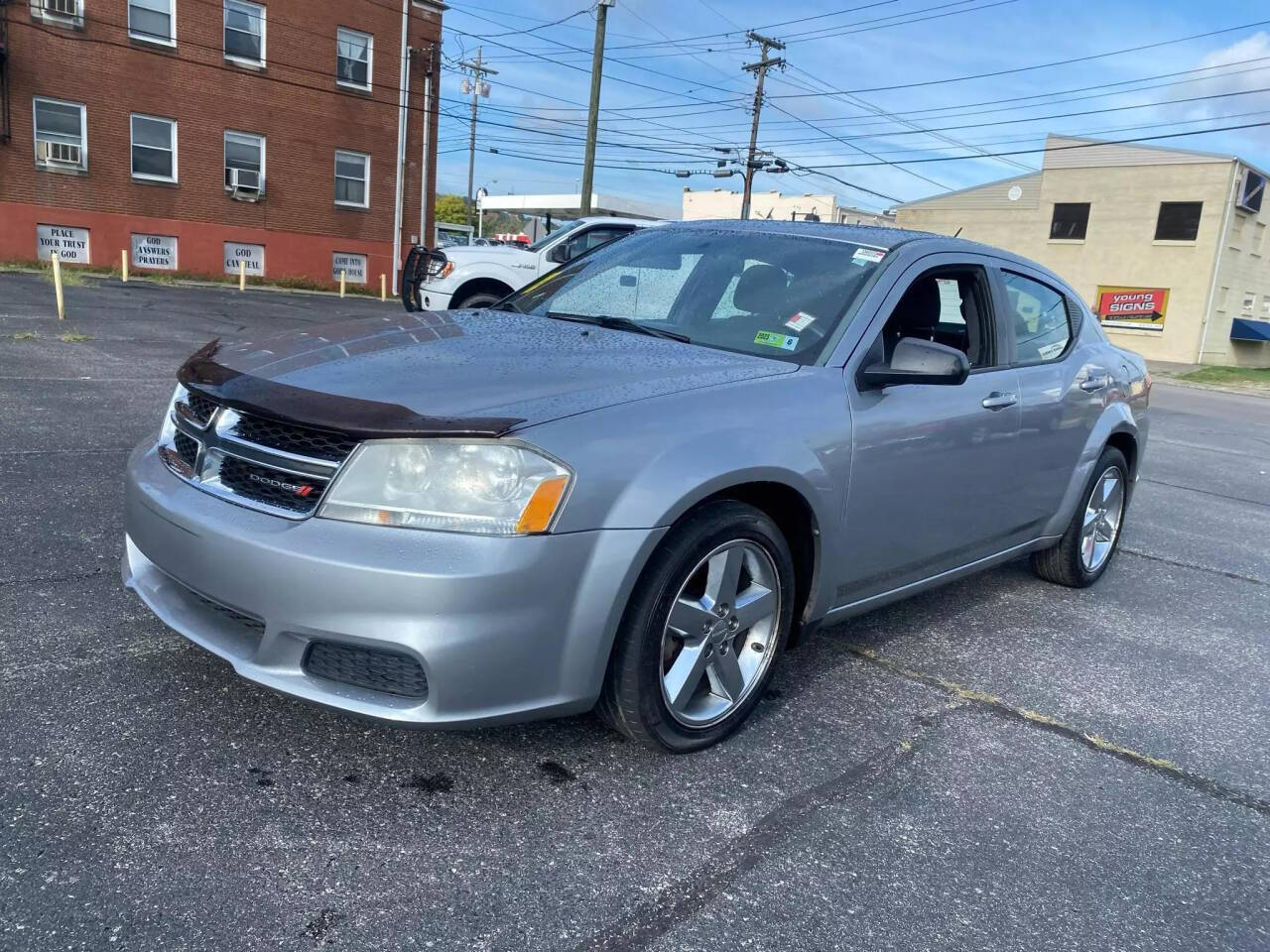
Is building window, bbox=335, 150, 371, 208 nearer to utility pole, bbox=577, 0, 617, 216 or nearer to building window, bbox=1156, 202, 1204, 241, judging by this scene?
utility pole, bbox=577, 0, 617, 216

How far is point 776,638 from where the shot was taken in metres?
3.19

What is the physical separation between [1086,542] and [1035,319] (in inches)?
48.0

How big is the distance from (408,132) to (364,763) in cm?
2830

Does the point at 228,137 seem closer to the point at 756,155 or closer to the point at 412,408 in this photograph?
the point at 756,155

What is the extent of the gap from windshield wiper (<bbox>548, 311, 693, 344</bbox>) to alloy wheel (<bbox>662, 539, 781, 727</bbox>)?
89cm

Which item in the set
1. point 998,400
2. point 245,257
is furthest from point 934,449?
point 245,257

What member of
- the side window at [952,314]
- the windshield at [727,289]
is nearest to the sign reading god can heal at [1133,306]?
the side window at [952,314]

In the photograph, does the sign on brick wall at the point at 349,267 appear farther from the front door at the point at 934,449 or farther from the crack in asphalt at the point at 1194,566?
the front door at the point at 934,449

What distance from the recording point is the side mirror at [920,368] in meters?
3.25

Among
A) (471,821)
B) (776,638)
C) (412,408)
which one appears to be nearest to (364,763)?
(471,821)

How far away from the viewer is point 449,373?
2809 mm

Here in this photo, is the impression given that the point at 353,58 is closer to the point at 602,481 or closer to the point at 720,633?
the point at 720,633

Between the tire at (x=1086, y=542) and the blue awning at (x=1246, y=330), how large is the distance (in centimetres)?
3758

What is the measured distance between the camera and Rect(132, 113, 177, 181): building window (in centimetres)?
2416
